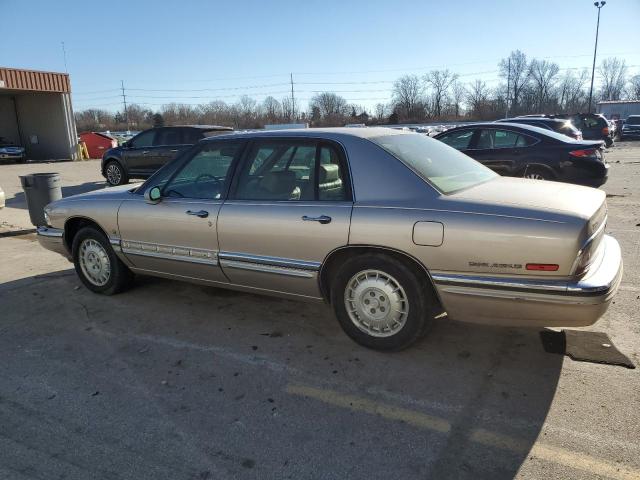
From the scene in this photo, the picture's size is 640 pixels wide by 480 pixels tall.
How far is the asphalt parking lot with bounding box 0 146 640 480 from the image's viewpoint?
2459mm

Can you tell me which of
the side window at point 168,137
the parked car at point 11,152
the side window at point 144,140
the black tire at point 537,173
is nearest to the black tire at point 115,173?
the side window at point 144,140

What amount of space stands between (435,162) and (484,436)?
79.3 inches

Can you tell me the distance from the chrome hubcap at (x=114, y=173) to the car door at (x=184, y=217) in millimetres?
10154

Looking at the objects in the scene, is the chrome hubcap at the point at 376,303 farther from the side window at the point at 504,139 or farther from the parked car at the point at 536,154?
the side window at the point at 504,139

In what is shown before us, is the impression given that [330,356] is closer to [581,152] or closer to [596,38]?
[581,152]

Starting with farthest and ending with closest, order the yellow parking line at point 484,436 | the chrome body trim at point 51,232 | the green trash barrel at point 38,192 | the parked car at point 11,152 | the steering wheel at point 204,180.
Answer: the parked car at point 11,152, the green trash barrel at point 38,192, the chrome body trim at point 51,232, the steering wheel at point 204,180, the yellow parking line at point 484,436

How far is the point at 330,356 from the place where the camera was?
11.8ft

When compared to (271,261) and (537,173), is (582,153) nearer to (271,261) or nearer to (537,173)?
(537,173)

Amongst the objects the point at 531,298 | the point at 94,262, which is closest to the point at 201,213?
the point at 94,262

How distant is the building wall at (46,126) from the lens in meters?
27.4

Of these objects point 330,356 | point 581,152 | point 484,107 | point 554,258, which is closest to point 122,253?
point 330,356

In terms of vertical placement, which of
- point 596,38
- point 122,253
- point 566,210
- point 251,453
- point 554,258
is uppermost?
point 596,38

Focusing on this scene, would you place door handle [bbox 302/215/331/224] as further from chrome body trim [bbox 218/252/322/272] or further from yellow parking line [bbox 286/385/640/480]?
yellow parking line [bbox 286/385/640/480]

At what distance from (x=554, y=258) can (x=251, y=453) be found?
202cm
